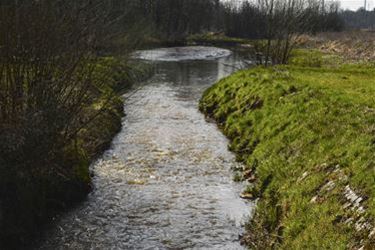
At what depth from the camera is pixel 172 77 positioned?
39.3 meters

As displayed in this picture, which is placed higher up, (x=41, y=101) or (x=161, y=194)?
(x=41, y=101)

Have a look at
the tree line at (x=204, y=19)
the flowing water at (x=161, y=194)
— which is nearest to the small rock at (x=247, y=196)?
the flowing water at (x=161, y=194)

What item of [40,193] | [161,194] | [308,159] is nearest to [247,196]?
[308,159]

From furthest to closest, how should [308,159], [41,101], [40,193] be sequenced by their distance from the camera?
[308,159] → [41,101] → [40,193]

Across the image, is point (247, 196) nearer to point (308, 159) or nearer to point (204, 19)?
point (308, 159)

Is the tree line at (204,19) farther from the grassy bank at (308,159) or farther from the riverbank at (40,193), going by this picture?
the riverbank at (40,193)

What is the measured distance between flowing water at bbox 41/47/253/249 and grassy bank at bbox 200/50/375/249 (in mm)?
803

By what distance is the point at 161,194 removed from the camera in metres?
13.9

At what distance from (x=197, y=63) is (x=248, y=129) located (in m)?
33.7

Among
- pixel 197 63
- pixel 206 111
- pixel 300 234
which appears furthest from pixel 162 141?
pixel 197 63

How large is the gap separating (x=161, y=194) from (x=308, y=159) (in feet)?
14.0

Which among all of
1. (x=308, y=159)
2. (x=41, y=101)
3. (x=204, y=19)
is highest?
(x=204, y=19)

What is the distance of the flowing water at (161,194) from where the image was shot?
11.1 m

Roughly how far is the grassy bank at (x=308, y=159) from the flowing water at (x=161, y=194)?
2.64 ft
